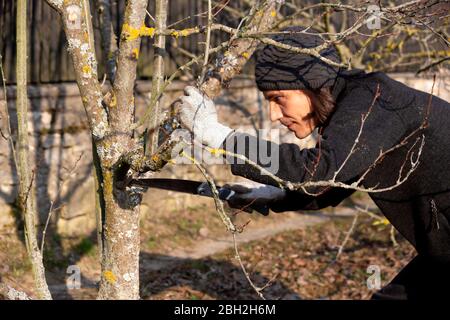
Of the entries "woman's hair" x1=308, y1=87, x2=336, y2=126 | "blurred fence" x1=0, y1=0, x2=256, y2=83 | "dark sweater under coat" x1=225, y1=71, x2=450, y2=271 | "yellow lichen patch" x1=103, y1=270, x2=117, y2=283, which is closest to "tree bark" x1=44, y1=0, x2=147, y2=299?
"yellow lichen patch" x1=103, y1=270, x2=117, y2=283

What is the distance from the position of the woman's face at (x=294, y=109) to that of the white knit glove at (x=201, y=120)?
38 centimetres

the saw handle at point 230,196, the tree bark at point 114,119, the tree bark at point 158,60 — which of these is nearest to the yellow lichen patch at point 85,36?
the tree bark at point 114,119

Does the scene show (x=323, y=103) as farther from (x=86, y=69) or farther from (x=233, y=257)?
(x=233, y=257)

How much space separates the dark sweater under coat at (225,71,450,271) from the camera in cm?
331

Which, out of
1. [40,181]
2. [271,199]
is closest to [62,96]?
[40,181]

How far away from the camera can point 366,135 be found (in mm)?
3332

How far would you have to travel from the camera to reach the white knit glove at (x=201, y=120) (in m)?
3.40

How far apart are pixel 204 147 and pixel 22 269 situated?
3.46 m

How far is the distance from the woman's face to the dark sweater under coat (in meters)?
0.10

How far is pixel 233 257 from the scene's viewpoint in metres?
6.10

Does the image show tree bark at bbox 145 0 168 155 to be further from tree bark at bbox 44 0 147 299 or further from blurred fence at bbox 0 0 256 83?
blurred fence at bbox 0 0 256 83

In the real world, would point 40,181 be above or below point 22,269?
Result: above

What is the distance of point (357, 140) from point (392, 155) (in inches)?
16.7
